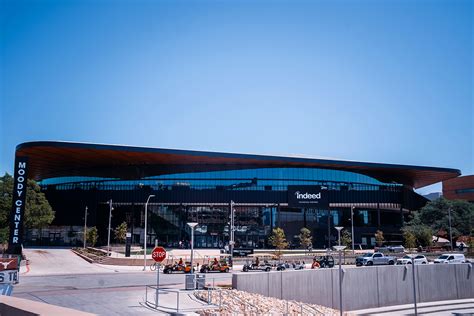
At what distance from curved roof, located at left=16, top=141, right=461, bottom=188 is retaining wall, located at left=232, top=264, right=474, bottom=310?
50.2m

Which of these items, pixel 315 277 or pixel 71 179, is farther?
pixel 71 179

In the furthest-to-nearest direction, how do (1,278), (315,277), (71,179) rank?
(71,179) < (315,277) < (1,278)

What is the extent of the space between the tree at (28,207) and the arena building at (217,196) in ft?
49.8

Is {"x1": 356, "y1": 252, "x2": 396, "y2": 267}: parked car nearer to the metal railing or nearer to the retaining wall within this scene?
the retaining wall

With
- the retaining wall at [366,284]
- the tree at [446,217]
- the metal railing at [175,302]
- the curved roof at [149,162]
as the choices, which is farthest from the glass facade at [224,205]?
the metal railing at [175,302]

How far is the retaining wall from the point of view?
28625mm

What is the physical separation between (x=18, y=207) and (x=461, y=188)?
119415 mm

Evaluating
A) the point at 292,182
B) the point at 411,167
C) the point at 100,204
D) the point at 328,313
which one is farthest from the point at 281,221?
the point at 328,313

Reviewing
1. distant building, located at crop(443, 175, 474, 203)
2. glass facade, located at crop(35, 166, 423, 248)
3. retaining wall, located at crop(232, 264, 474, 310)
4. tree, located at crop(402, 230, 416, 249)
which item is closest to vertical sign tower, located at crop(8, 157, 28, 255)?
retaining wall, located at crop(232, 264, 474, 310)

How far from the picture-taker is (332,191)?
302 ft

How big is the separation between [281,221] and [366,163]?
20.9 meters

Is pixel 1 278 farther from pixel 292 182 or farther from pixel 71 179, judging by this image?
pixel 71 179

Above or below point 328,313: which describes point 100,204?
above

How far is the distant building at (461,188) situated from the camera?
127188 millimetres
